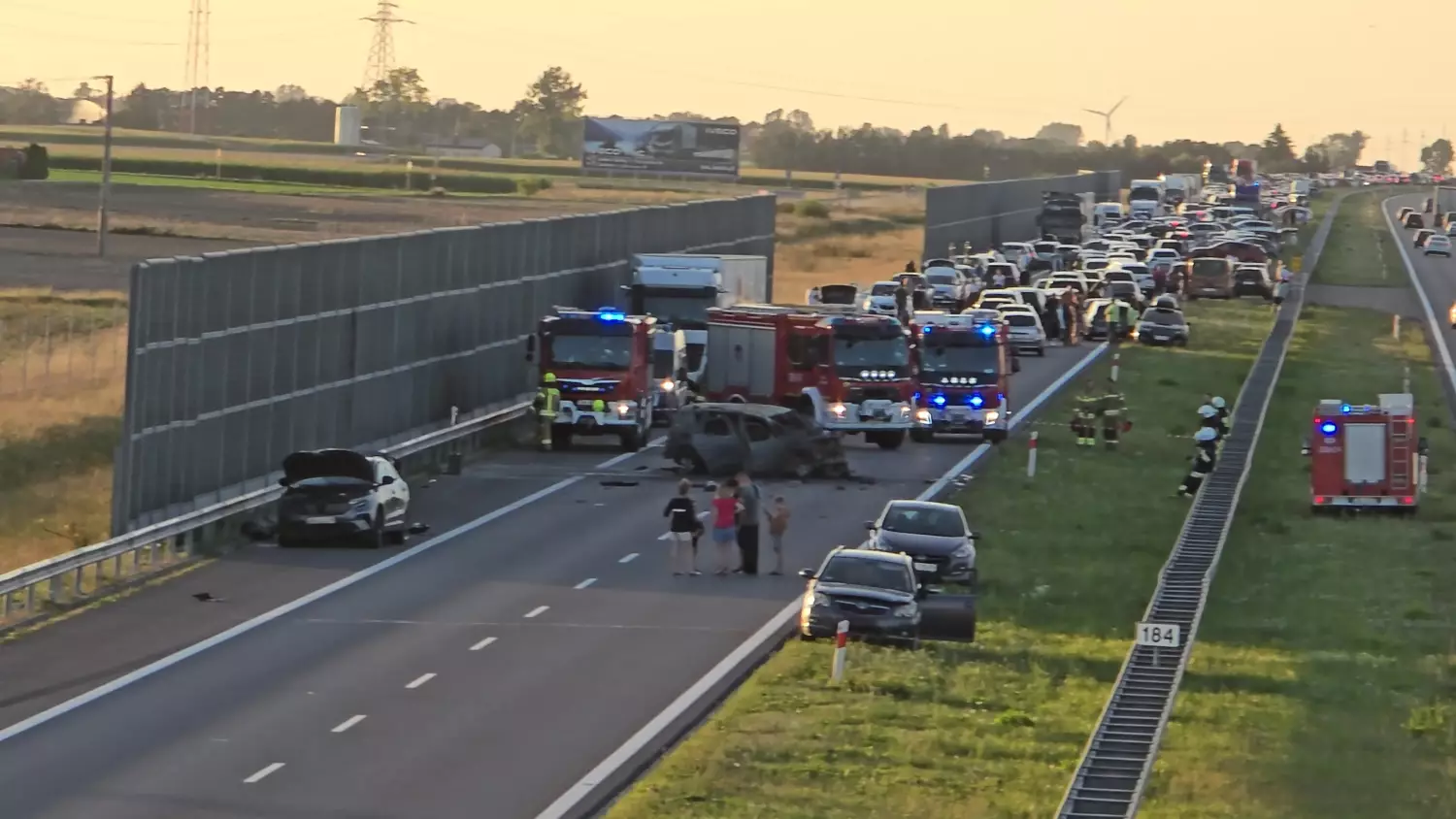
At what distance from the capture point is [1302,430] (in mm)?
58500

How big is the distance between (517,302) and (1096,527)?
15.7 m

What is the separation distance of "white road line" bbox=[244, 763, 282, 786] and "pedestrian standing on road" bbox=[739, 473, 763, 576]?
12.7 meters

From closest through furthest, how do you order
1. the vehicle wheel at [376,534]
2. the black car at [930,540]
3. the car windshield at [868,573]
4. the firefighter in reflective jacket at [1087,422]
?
the car windshield at [868,573]
the black car at [930,540]
the vehicle wheel at [376,534]
the firefighter in reflective jacket at [1087,422]

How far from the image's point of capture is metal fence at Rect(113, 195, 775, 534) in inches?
1328

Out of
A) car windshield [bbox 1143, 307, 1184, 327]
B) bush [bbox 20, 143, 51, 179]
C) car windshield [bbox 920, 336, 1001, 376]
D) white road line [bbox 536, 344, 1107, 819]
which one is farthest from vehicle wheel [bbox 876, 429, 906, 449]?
bush [bbox 20, 143, 51, 179]

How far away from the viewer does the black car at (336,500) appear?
113 feet

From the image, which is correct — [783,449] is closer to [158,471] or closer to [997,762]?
[158,471]

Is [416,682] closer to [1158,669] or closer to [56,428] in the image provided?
[1158,669]

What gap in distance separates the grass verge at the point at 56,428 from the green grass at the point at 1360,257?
71589 mm

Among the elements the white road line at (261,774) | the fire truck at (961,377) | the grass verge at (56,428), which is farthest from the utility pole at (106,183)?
the white road line at (261,774)

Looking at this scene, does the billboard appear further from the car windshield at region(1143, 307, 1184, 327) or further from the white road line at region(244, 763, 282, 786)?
the white road line at region(244, 763, 282, 786)

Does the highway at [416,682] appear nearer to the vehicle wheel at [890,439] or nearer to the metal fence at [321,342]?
the metal fence at [321,342]

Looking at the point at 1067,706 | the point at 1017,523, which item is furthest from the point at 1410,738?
the point at 1017,523

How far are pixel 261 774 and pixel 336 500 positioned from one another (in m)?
13.8
